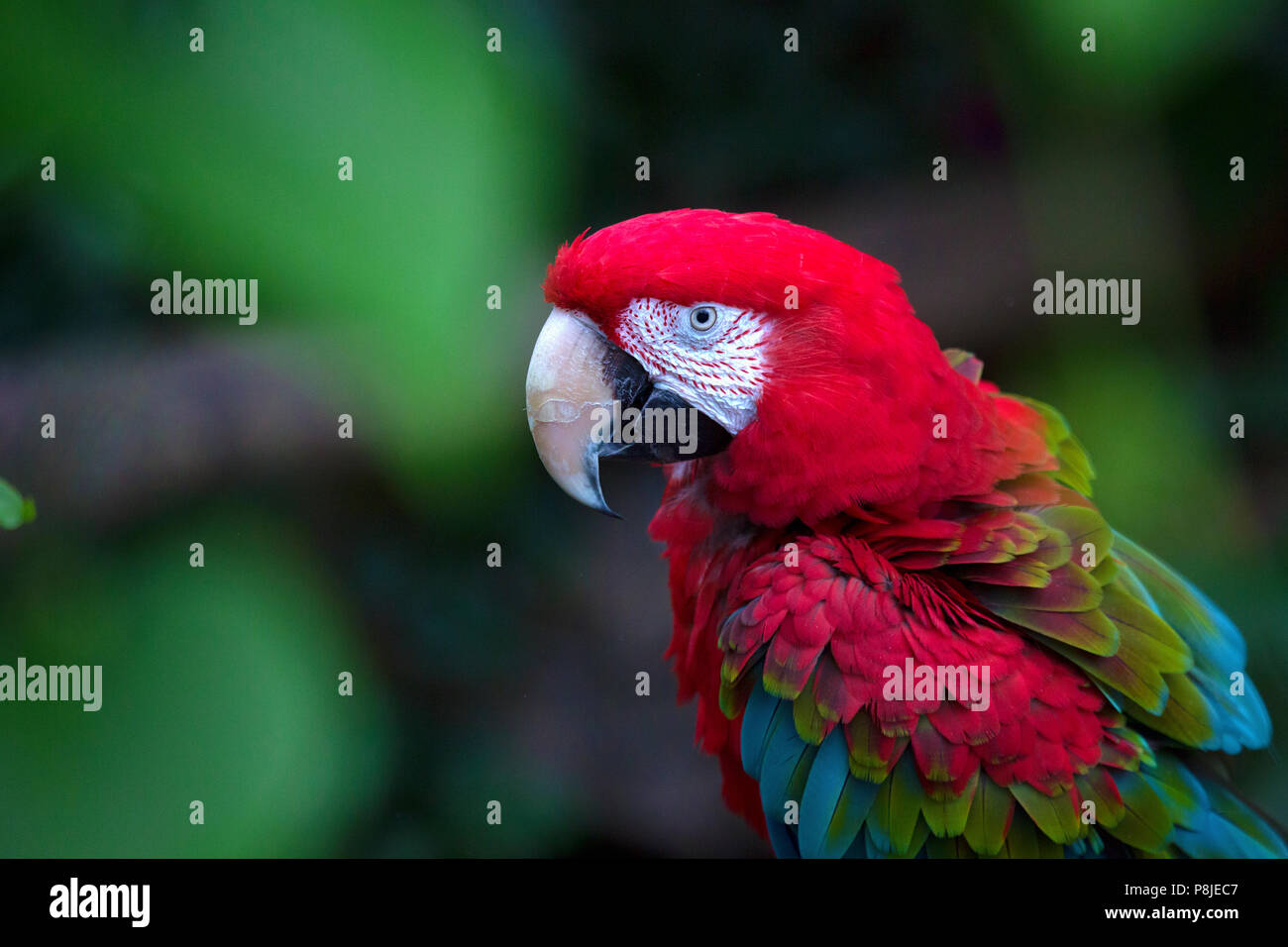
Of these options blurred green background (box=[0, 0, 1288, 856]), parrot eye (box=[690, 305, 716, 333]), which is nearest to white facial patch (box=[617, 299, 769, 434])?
parrot eye (box=[690, 305, 716, 333])

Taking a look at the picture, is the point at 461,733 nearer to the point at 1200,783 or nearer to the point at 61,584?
the point at 61,584

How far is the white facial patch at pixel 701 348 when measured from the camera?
0.75 meters

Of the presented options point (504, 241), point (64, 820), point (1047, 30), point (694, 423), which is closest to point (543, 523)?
point (504, 241)

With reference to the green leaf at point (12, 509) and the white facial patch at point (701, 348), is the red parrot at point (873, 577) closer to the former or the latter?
the white facial patch at point (701, 348)

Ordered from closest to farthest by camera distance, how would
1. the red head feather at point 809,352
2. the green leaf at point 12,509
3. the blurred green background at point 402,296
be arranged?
the green leaf at point 12,509 < the red head feather at point 809,352 < the blurred green background at point 402,296

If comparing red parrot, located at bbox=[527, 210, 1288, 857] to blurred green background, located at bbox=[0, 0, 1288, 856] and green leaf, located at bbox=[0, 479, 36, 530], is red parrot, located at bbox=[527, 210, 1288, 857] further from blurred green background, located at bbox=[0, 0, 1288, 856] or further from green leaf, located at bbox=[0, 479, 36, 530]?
green leaf, located at bbox=[0, 479, 36, 530]

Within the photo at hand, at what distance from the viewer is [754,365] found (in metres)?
0.77

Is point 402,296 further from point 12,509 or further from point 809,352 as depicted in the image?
point 12,509

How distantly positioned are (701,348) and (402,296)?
0.49 metres

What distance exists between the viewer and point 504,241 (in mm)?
1117

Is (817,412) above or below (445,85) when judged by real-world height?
below

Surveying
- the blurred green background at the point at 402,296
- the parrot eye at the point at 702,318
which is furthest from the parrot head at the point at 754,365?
the blurred green background at the point at 402,296

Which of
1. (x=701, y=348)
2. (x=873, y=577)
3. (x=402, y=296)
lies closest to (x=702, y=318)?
(x=701, y=348)

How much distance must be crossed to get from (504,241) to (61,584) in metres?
0.75
